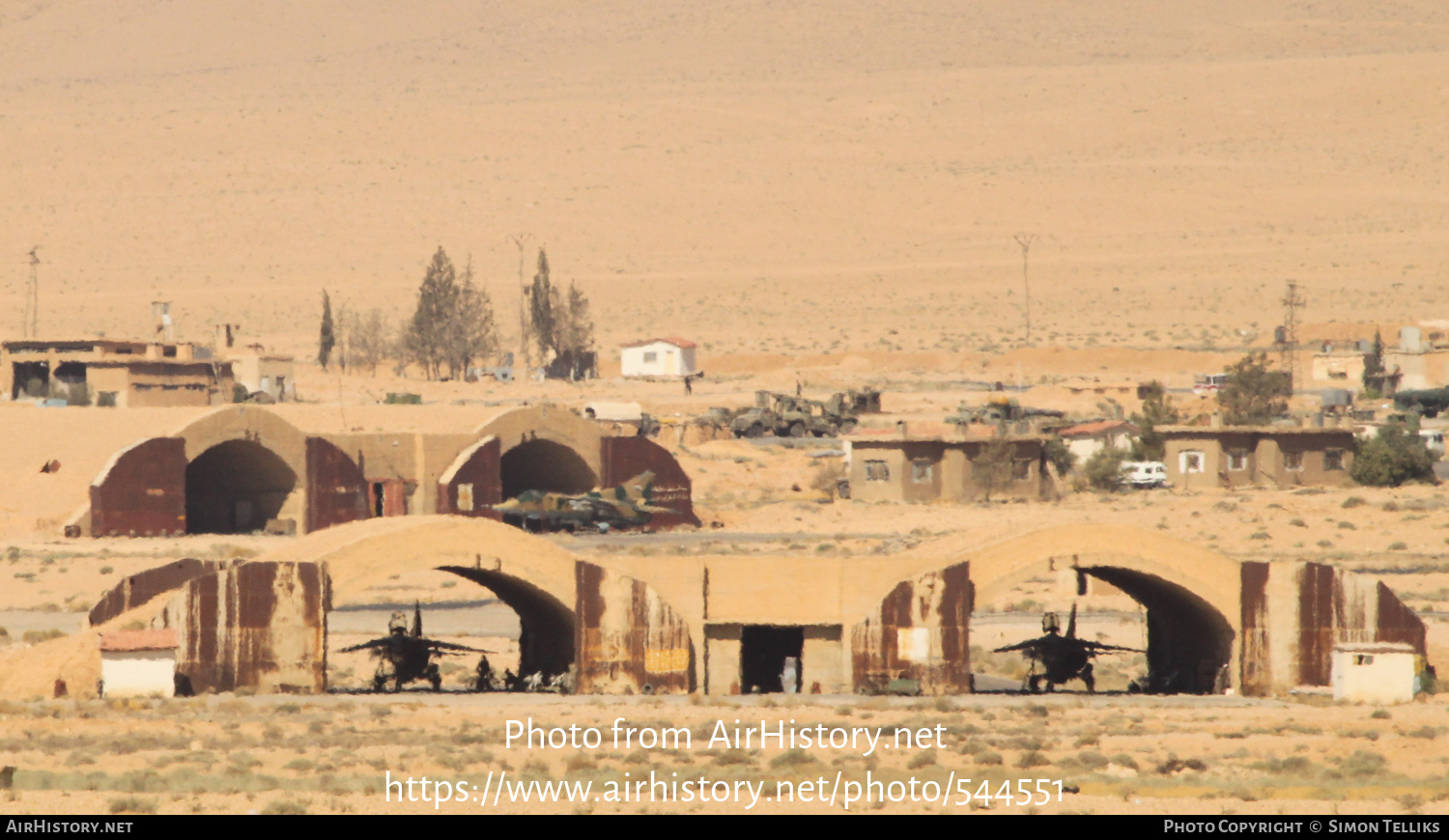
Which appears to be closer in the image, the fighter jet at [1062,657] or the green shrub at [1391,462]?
the fighter jet at [1062,657]

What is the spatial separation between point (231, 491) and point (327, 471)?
4130mm

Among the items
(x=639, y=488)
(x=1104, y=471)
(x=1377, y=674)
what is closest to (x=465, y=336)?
(x=1104, y=471)

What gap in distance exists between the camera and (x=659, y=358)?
99.4 m

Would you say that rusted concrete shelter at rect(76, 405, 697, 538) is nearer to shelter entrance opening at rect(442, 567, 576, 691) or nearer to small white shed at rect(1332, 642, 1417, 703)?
shelter entrance opening at rect(442, 567, 576, 691)

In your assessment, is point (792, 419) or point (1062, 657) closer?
point (1062, 657)

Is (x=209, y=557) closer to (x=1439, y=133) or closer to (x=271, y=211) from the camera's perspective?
(x=271, y=211)

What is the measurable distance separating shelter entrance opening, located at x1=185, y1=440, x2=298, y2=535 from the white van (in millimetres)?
27886

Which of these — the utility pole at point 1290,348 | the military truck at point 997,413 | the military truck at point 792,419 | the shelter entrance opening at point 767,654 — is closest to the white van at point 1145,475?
the military truck at point 997,413

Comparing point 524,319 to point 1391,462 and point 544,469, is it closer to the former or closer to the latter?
point 544,469

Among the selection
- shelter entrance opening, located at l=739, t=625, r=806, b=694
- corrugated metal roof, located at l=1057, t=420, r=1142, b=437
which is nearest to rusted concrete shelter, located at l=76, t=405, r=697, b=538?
corrugated metal roof, located at l=1057, t=420, r=1142, b=437

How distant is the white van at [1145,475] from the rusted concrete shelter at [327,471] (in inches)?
621

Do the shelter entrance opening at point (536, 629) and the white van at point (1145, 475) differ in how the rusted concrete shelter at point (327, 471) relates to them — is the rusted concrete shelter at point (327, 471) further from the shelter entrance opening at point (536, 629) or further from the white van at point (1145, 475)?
the shelter entrance opening at point (536, 629)

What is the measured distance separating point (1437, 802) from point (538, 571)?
14100mm

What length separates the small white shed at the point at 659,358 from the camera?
98.5 meters
